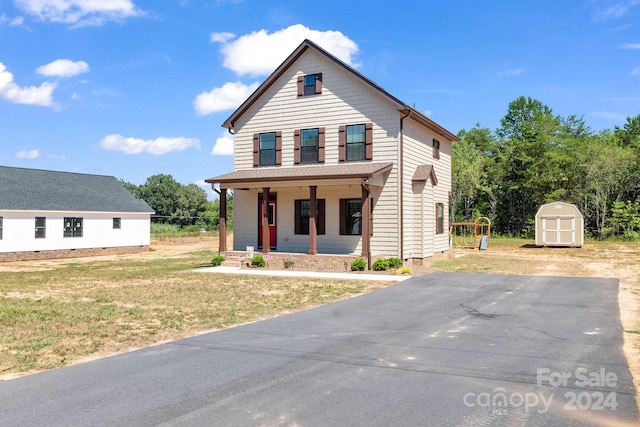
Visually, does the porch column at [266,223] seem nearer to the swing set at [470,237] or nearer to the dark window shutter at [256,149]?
the dark window shutter at [256,149]

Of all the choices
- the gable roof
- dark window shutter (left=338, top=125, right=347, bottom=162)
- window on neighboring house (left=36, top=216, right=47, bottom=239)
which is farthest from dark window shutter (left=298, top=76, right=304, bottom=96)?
window on neighboring house (left=36, top=216, right=47, bottom=239)

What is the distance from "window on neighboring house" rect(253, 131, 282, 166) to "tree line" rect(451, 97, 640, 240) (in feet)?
89.4

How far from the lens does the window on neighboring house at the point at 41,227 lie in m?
29.0

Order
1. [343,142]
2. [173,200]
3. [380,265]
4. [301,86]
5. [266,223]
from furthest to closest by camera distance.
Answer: [173,200], [301,86], [343,142], [266,223], [380,265]

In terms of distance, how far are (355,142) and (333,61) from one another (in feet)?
11.7

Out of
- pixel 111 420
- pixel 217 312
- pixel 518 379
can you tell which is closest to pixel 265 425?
pixel 111 420

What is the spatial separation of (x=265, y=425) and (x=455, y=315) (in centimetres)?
649

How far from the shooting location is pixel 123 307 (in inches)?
428

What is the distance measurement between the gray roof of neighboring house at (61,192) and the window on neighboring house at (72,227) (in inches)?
31.1

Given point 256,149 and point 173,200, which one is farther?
point 173,200

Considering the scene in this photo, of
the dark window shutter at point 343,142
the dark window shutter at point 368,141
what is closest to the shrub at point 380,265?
the dark window shutter at point 368,141

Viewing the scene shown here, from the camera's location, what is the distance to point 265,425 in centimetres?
445

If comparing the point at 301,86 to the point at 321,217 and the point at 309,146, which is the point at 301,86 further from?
the point at 321,217

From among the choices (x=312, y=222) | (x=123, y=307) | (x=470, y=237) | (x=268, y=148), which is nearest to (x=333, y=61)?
(x=268, y=148)
